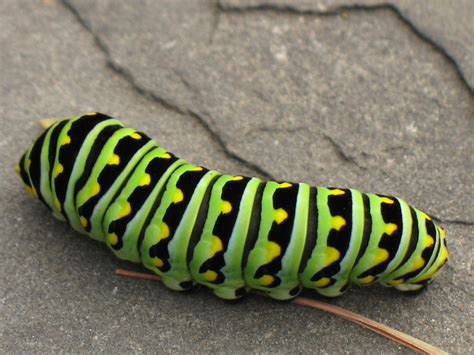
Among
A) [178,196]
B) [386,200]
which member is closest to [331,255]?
[386,200]

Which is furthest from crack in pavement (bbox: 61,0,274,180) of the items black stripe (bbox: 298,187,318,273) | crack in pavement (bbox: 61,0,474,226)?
black stripe (bbox: 298,187,318,273)

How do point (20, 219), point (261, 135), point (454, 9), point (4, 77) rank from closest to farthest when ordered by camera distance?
1. point (20, 219)
2. point (261, 135)
3. point (4, 77)
4. point (454, 9)

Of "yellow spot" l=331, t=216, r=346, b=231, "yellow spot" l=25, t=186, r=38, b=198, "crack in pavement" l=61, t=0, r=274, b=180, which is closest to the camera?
"yellow spot" l=331, t=216, r=346, b=231

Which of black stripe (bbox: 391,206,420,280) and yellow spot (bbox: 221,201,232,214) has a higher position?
black stripe (bbox: 391,206,420,280)

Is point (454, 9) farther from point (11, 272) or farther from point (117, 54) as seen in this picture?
point (11, 272)

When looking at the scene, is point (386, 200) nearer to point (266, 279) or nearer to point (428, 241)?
point (428, 241)

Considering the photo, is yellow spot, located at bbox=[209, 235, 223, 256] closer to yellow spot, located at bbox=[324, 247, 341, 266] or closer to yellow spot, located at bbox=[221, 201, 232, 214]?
yellow spot, located at bbox=[221, 201, 232, 214]

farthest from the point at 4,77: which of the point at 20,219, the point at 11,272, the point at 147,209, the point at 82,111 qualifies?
the point at 147,209
